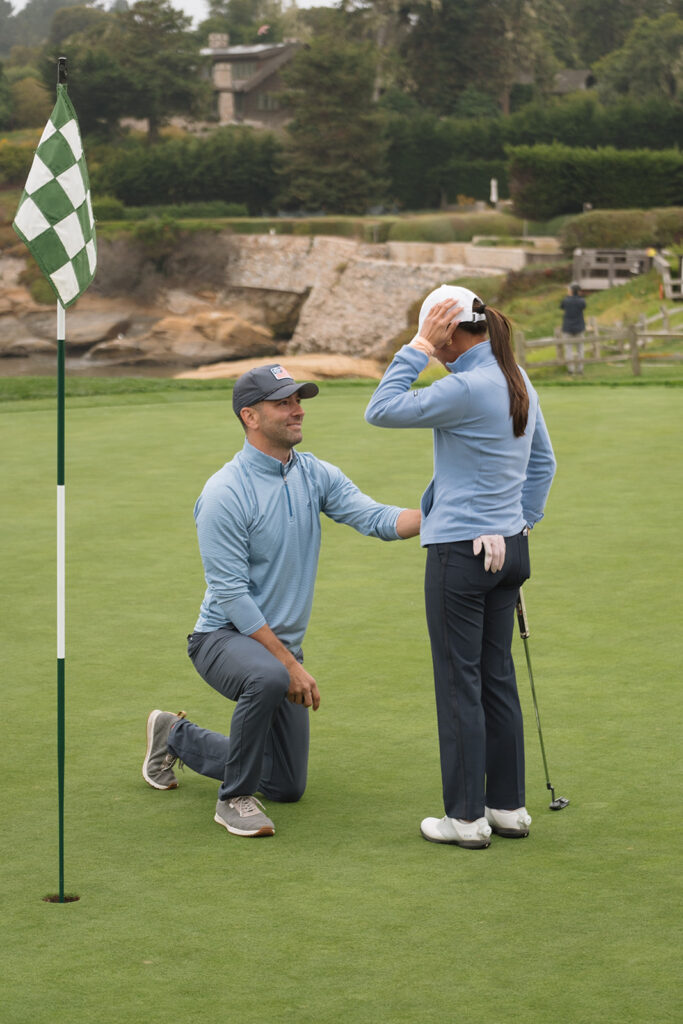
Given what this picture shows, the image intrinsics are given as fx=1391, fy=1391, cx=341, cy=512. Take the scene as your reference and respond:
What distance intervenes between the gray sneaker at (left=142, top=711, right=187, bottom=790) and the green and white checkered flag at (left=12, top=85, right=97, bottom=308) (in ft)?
5.62

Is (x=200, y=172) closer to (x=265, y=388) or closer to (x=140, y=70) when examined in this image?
(x=140, y=70)

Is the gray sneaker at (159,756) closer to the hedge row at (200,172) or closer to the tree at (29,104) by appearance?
the hedge row at (200,172)

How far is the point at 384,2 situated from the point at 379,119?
1542 cm

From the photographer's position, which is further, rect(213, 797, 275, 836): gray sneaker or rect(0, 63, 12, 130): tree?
rect(0, 63, 12, 130): tree

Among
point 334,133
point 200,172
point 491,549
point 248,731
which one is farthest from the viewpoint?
point 200,172

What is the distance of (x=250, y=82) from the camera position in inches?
3927

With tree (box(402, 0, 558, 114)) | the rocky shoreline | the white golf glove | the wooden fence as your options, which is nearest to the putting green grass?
the white golf glove

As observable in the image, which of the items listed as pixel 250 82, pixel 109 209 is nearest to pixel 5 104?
pixel 250 82

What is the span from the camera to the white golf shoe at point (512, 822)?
16.3 ft

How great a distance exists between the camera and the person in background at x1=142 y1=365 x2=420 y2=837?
511cm

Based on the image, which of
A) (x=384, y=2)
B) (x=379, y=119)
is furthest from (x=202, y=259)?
(x=384, y=2)

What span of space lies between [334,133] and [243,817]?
→ 72776mm

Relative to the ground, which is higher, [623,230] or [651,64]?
[651,64]

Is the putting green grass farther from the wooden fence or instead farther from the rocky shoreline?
the rocky shoreline
